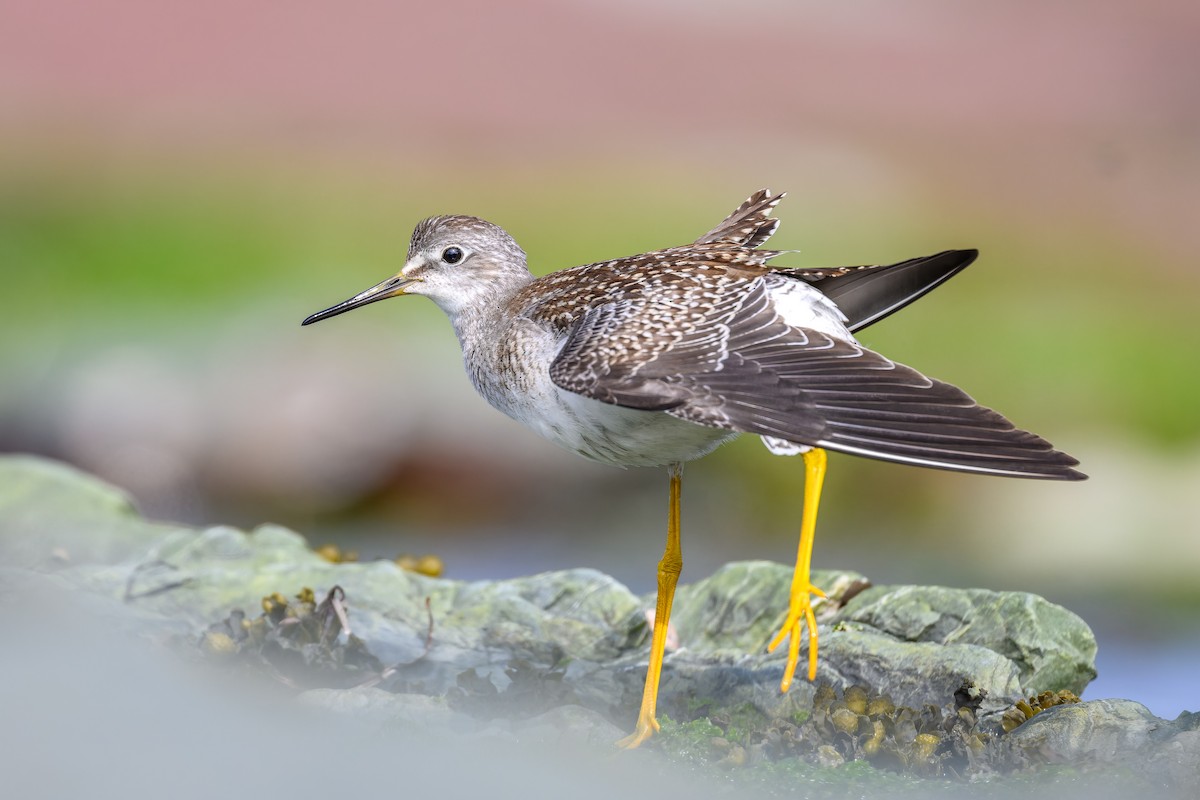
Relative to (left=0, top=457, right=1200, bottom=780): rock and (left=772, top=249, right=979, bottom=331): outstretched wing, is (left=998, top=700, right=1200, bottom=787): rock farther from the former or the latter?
Result: (left=772, top=249, right=979, bottom=331): outstretched wing

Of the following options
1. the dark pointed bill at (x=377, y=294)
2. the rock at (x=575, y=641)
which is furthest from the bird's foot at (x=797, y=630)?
the dark pointed bill at (x=377, y=294)

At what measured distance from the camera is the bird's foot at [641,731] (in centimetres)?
512

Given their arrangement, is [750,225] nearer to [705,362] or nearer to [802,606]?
[705,362]

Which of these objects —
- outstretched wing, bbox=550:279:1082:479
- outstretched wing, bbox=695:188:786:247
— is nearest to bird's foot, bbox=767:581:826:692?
outstretched wing, bbox=550:279:1082:479

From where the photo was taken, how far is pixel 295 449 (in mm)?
10789

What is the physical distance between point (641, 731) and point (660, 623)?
699mm

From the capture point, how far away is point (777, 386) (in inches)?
192

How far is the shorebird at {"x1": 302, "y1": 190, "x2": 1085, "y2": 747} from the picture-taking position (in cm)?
460

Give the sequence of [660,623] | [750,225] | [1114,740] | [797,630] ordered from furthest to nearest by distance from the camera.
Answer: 1. [750,225]
2. [660,623]
3. [797,630]
4. [1114,740]

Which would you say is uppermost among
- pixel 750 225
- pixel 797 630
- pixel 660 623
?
pixel 750 225

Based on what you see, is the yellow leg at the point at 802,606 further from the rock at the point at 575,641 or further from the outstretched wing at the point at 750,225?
the outstretched wing at the point at 750,225

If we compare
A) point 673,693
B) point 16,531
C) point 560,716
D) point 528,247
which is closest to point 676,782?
point 560,716

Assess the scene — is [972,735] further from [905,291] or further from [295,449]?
[295,449]

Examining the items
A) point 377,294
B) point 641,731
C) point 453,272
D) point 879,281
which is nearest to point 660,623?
point 641,731
